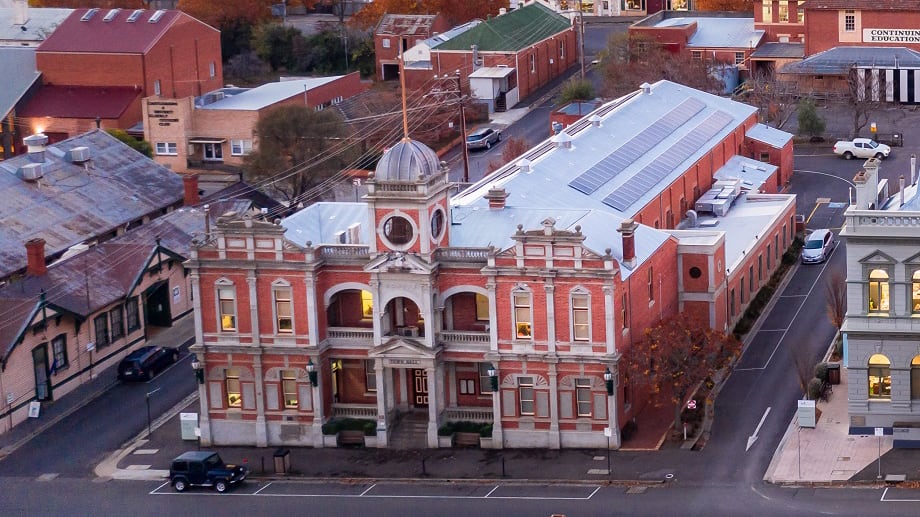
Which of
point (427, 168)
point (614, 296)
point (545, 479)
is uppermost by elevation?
point (427, 168)

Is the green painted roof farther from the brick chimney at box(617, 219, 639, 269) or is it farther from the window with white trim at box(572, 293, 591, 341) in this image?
the window with white trim at box(572, 293, 591, 341)

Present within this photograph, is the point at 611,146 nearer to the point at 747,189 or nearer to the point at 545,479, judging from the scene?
the point at 747,189

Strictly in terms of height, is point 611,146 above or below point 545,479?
above

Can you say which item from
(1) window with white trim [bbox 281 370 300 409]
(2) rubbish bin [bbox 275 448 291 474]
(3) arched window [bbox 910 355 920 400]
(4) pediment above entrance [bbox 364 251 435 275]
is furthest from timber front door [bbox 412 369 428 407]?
(3) arched window [bbox 910 355 920 400]

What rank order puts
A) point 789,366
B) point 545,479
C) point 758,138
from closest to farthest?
point 545,479 → point 789,366 → point 758,138

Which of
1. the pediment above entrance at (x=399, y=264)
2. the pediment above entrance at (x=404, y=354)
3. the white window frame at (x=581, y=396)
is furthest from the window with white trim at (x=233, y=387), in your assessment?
the white window frame at (x=581, y=396)

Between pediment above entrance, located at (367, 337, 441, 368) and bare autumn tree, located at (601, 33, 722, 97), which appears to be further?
bare autumn tree, located at (601, 33, 722, 97)

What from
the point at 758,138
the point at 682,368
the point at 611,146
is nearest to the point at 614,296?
the point at 682,368

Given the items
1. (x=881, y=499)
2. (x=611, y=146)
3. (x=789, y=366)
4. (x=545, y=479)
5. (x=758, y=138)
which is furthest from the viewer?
(x=758, y=138)
